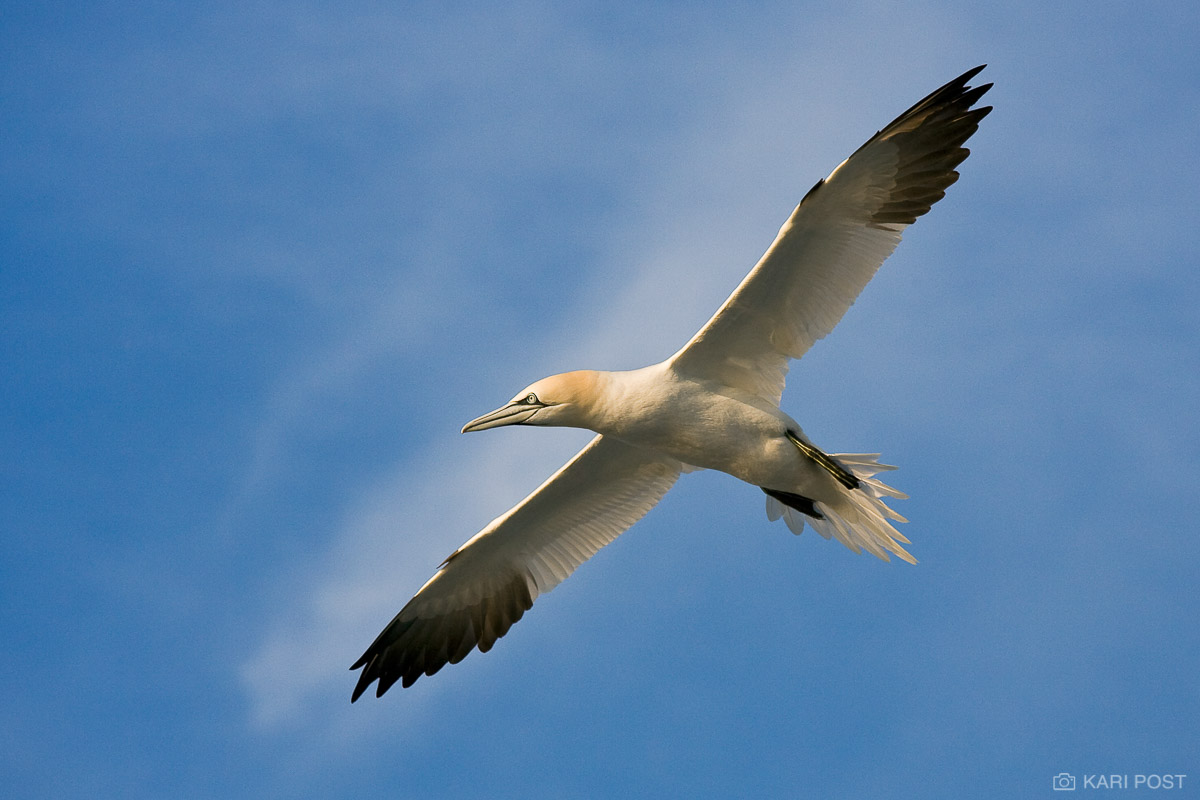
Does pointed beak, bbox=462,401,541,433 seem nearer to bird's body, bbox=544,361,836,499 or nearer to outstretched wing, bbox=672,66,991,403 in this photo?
bird's body, bbox=544,361,836,499

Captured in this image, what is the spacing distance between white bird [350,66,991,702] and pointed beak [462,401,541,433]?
0.01 meters

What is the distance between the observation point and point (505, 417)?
11.4 metres

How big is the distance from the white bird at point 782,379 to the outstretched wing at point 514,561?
0.18 ft

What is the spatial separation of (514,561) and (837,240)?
434 cm

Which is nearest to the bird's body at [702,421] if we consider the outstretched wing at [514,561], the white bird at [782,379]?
the white bird at [782,379]

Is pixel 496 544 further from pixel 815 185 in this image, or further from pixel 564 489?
pixel 815 185

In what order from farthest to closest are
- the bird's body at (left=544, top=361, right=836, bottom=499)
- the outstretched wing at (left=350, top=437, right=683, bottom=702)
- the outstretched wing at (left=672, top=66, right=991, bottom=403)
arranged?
the outstretched wing at (left=350, top=437, right=683, bottom=702)
the bird's body at (left=544, top=361, right=836, bottom=499)
the outstretched wing at (left=672, top=66, right=991, bottom=403)

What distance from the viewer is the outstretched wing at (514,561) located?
481 inches

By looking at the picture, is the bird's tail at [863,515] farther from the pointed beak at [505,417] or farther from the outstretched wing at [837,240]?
the pointed beak at [505,417]

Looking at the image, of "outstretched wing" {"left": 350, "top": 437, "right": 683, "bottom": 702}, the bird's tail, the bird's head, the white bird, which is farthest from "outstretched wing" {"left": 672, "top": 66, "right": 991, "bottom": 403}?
"outstretched wing" {"left": 350, "top": 437, "right": 683, "bottom": 702}

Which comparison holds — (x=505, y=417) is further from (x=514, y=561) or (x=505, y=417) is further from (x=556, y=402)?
(x=514, y=561)

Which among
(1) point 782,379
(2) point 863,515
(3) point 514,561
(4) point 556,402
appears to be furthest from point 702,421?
(3) point 514,561

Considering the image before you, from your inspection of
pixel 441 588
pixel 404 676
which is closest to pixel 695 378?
pixel 441 588

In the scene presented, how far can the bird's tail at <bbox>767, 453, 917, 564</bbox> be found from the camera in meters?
10.9
